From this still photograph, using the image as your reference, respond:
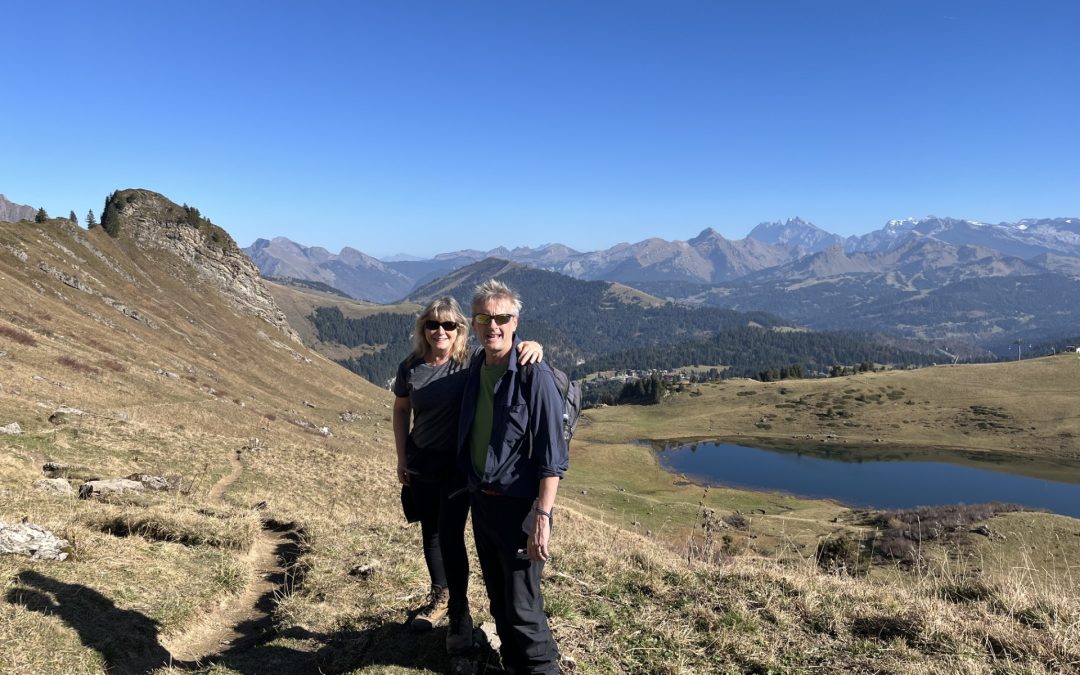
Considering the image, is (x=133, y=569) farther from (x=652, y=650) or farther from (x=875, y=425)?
(x=875, y=425)

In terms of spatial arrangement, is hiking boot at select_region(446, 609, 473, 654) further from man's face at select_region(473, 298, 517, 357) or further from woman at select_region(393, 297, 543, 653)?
man's face at select_region(473, 298, 517, 357)

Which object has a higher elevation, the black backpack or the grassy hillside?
the black backpack

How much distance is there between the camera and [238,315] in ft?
322

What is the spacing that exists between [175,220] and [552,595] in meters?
124

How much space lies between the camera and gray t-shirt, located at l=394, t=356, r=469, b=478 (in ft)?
21.2

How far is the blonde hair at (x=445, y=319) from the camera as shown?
6.69 meters

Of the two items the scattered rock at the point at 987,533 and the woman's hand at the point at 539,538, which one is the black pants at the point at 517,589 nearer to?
the woman's hand at the point at 539,538

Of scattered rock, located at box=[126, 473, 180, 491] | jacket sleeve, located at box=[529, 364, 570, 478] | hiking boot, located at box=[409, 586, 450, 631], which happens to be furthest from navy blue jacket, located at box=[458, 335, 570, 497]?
scattered rock, located at box=[126, 473, 180, 491]

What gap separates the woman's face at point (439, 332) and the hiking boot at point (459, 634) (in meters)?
2.98

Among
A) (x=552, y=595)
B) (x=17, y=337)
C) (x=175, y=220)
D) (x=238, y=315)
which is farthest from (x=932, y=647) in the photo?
(x=175, y=220)

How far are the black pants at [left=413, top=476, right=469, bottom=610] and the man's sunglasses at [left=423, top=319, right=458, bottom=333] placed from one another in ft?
5.76

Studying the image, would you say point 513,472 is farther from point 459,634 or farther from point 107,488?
point 107,488

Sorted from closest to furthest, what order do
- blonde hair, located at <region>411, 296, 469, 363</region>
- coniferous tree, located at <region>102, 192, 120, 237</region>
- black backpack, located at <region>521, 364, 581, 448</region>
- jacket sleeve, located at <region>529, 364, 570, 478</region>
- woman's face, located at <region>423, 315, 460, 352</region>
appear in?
jacket sleeve, located at <region>529, 364, 570, 478</region> < black backpack, located at <region>521, 364, 581, 448</region> < woman's face, located at <region>423, 315, 460, 352</region> < blonde hair, located at <region>411, 296, 469, 363</region> < coniferous tree, located at <region>102, 192, 120, 237</region>

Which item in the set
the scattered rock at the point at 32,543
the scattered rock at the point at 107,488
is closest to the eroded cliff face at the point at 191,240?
the scattered rock at the point at 107,488
